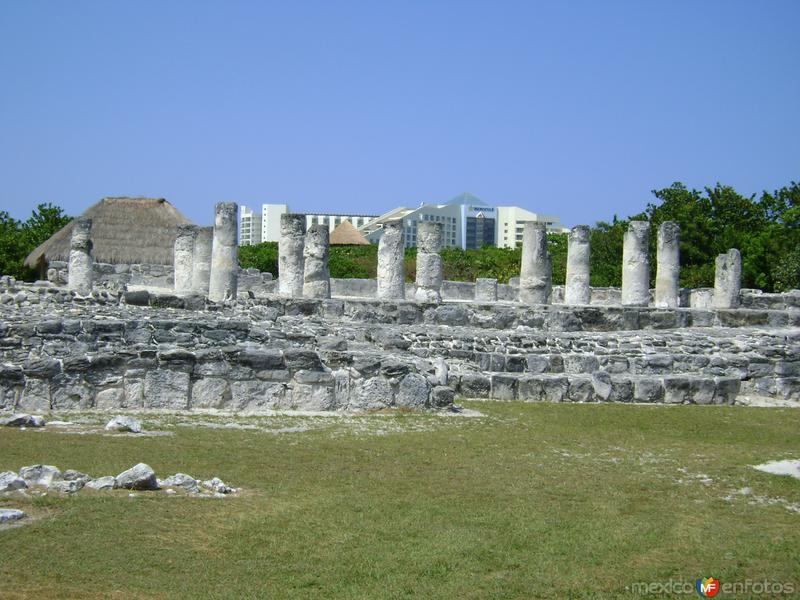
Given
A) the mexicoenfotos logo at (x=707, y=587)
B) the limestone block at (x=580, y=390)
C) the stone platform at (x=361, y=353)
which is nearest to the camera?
the mexicoenfotos logo at (x=707, y=587)

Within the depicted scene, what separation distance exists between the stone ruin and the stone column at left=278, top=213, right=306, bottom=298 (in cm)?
3

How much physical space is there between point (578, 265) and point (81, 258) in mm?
12377

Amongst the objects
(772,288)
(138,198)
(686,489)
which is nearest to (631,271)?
(772,288)

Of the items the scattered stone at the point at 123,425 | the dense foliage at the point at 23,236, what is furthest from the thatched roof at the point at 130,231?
the scattered stone at the point at 123,425

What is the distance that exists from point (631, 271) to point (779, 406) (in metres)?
9.95

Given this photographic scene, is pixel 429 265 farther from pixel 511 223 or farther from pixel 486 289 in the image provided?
pixel 511 223

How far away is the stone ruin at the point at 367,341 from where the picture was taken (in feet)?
43.0

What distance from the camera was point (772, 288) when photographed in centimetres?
3788

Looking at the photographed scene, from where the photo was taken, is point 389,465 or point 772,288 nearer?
point 389,465

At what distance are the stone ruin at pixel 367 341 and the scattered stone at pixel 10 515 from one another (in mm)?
5479

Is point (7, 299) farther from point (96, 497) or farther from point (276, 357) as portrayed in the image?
point (96, 497)

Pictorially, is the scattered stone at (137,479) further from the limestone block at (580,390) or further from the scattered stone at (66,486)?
the limestone block at (580,390)

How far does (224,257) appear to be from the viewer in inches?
939

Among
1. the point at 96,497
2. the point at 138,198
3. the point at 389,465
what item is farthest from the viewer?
the point at 138,198
